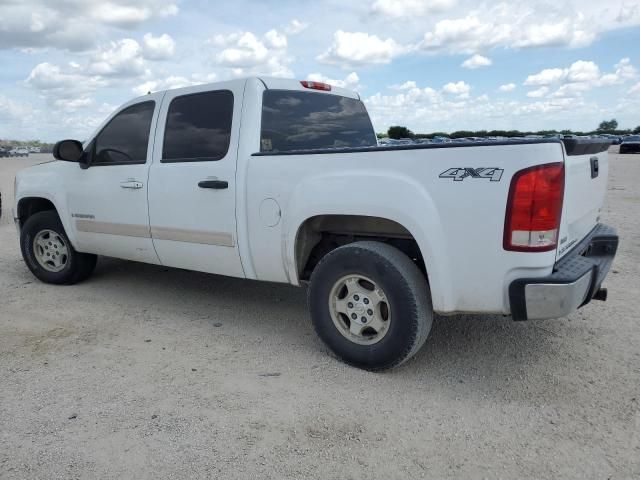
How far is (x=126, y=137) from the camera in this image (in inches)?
195

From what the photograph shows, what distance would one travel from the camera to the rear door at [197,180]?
4156 millimetres

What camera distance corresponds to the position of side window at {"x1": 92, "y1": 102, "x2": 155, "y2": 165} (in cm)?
482

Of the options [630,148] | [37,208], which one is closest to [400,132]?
[630,148]

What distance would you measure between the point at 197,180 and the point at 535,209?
8.32ft

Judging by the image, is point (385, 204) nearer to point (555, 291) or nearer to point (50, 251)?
point (555, 291)

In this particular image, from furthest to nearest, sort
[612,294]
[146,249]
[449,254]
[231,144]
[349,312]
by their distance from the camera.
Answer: [612,294]
[146,249]
[231,144]
[349,312]
[449,254]

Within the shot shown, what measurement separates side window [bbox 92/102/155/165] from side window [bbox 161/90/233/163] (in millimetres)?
292

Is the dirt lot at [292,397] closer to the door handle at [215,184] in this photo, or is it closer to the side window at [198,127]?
the door handle at [215,184]

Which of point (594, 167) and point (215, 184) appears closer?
point (594, 167)

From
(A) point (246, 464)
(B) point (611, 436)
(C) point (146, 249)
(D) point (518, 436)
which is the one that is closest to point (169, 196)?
(C) point (146, 249)

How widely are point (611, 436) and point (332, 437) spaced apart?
1.45m

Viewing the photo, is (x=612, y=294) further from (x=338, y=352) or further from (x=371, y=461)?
(x=371, y=461)

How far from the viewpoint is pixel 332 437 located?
2.88 metres

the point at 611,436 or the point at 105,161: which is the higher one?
the point at 105,161
